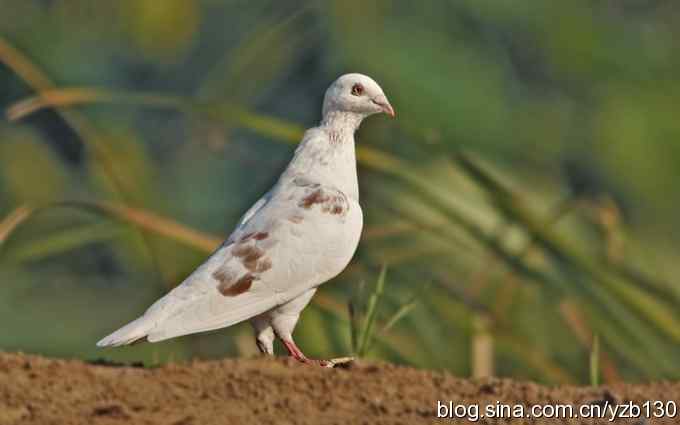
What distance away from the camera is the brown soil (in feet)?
14.9

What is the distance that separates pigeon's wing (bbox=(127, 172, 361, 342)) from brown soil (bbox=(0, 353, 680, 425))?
59cm

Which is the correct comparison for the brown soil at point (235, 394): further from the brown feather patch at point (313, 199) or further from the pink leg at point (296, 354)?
the brown feather patch at point (313, 199)

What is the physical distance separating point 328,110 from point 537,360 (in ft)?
6.88

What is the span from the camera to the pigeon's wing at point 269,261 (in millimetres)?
5590

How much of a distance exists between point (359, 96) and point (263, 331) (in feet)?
3.93

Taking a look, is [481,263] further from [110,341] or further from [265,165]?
[110,341]

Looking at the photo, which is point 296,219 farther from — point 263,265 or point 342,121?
point 342,121

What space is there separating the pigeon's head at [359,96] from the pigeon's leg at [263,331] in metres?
1.10

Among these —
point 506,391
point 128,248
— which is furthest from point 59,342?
point 506,391

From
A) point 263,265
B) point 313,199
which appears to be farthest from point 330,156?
point 263,265

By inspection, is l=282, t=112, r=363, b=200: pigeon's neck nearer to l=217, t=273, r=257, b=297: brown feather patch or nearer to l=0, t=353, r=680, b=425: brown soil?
l=217, t=273, r=257, b=297: brown feather patch

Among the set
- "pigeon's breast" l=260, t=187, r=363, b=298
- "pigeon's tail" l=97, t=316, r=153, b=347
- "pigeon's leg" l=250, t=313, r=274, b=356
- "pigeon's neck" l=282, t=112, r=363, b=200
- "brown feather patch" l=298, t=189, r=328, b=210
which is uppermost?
"pigeon's neck" l=282, t=112, r=363, b=200

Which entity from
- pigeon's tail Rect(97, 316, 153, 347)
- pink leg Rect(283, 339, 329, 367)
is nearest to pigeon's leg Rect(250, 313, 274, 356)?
pink leg Rect(283, 339, 329, 367)

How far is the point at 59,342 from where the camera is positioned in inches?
351
